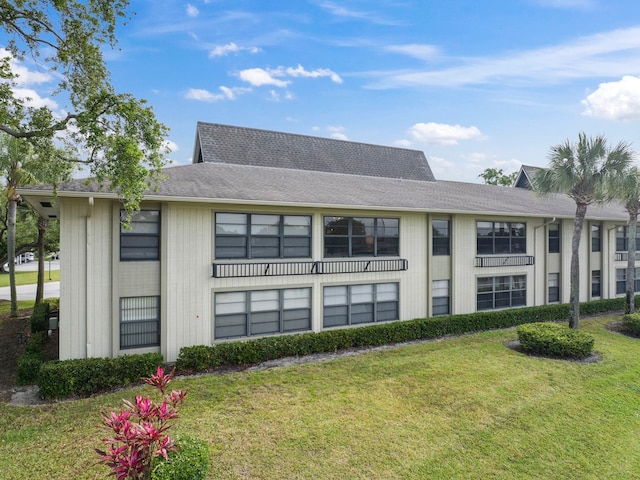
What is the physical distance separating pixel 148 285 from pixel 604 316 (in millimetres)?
21617

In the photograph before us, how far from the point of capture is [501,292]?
683 inches

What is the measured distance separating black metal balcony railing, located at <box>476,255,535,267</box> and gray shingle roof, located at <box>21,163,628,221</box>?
2083 mm

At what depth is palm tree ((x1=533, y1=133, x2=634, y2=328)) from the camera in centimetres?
1457

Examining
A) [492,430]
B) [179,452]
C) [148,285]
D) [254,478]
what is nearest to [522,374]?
[492,430]

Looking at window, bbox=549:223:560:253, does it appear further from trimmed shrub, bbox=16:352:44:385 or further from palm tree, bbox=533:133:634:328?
trimmed shrub, bbox=16:352:44:385

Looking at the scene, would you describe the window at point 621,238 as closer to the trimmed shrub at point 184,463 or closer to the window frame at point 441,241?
the window frame at point 441,241

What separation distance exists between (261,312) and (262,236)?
260 cm

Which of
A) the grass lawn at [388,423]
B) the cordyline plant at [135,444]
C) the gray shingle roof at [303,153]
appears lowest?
the grass lawn at [388,423]

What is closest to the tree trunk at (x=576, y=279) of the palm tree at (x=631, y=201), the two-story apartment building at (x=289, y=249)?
the palm tree at (x=631, y=201)

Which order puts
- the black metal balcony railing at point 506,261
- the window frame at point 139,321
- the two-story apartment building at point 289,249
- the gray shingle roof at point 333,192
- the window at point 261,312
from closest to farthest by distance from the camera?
the two-story apartment building at point 289,249, the window frame at point 139,321, the gray shingle roof at point 333,192, the window at point 261,312, the black metal balcony railing at point 506,261

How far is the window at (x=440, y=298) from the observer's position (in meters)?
15.7

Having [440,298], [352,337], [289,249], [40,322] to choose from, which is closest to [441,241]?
[440,298]

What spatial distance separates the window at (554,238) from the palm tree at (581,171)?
3.47 meters

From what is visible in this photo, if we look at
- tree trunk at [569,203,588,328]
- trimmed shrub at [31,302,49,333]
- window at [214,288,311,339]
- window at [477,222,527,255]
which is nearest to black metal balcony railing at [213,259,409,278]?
window at [214,288,311,339]
